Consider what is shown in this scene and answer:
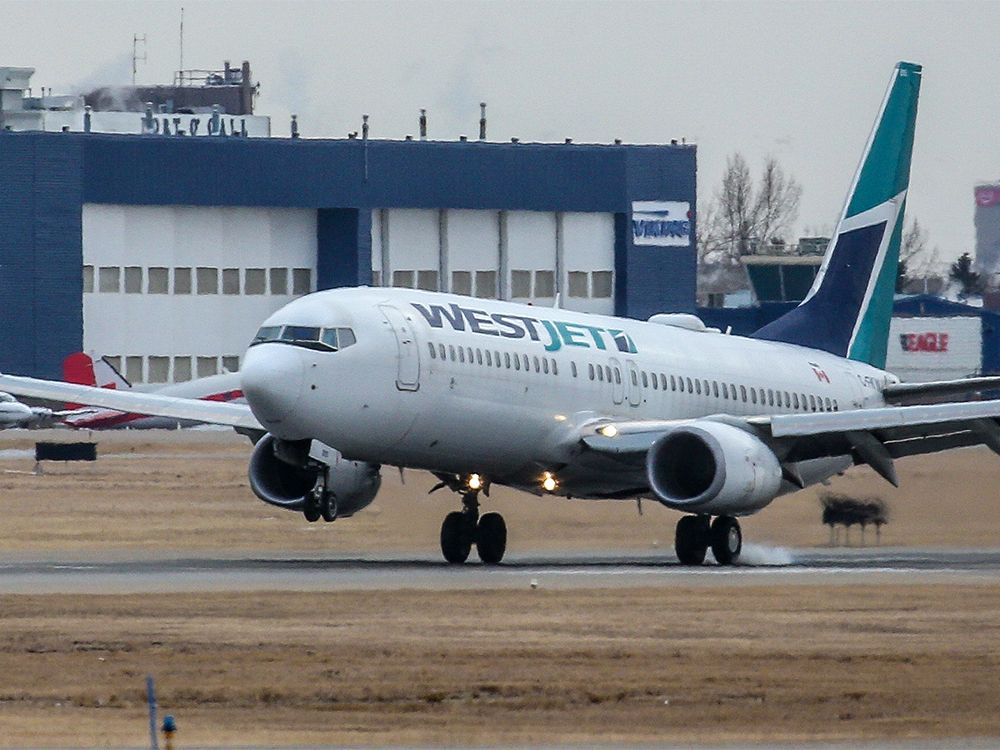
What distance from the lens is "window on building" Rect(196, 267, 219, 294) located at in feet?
316

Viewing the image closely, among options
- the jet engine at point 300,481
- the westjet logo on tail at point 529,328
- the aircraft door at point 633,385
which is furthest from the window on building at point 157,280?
the jet engine at point 300,481

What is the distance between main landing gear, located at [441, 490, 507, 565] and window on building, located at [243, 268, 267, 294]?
61494 millimetres

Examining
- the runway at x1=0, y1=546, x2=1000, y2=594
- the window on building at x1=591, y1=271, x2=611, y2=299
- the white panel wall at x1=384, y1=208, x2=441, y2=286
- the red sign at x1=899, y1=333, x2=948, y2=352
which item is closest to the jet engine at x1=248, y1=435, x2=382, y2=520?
the runway at x1=0, y1=546, x2=1000, y2=594

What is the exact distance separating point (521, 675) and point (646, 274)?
81.1 meters

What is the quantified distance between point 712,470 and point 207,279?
211 feet

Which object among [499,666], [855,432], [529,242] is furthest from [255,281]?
[499,666]

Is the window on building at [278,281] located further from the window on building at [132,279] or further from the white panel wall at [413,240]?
the window on building at [132,279]

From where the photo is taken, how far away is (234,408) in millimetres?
36438

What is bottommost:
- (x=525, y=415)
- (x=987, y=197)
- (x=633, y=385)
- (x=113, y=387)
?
(x=113, y=387)

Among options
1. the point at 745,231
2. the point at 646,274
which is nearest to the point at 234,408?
the point at 646,274

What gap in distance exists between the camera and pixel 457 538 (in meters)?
35.6

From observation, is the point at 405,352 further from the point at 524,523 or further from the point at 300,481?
the point at 524,523

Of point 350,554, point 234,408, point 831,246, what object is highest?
point 831,246

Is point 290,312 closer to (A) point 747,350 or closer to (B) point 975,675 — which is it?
(A) point 747,350
